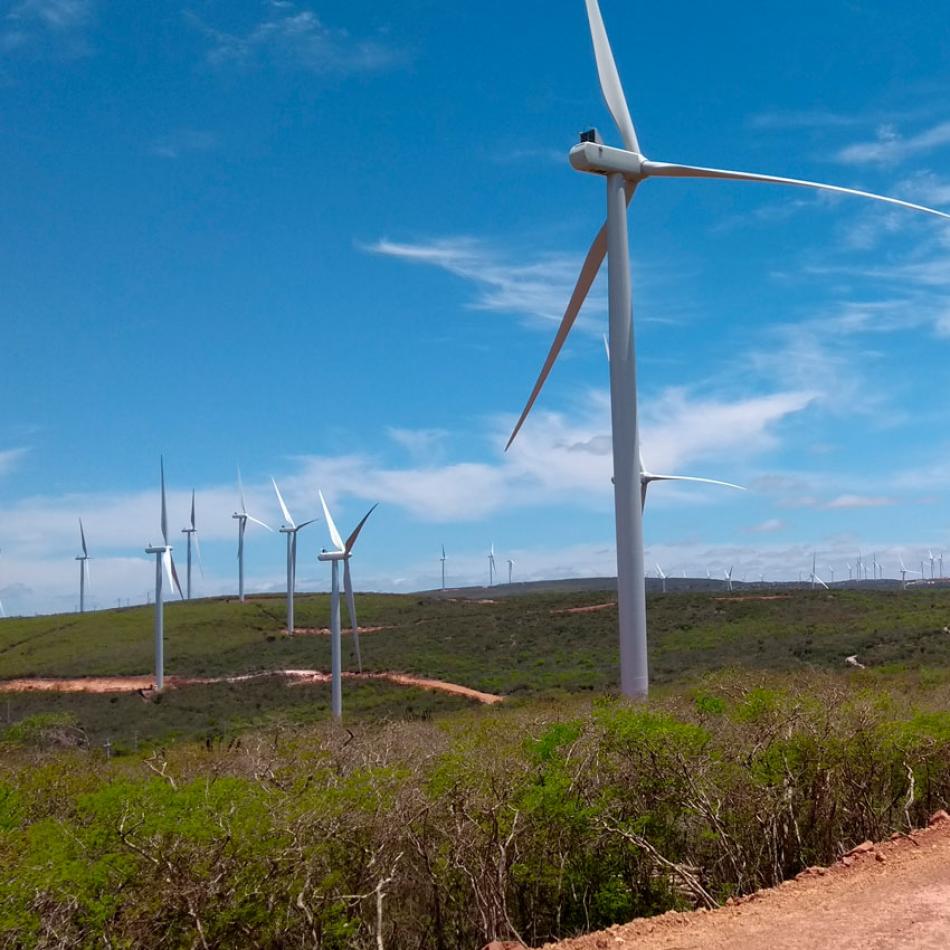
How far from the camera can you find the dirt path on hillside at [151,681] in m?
64.4

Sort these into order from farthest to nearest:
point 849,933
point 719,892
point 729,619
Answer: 1. point 729,619
2. point 719,892
3. point 849,933

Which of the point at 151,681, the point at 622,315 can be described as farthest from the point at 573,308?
the point at 151,681

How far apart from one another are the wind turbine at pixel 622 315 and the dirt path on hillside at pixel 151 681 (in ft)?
135

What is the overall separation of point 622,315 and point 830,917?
12.2 metres

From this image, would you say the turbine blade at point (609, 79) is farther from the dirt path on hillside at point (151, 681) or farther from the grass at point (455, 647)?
the dirt path on hillside at point (151, 681)

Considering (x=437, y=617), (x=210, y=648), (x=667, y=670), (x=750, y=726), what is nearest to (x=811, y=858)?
(x=750, y=726)

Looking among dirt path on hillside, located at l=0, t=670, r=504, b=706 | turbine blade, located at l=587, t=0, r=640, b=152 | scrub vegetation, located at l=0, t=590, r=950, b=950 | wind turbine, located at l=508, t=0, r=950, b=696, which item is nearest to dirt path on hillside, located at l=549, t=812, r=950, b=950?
scrub vegetation, located at l=0, t=590, r=950, b=950

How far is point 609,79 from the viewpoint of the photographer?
23.6m

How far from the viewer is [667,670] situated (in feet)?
170

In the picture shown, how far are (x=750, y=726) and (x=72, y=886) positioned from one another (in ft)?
33.9

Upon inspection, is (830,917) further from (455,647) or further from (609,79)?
(455,647)

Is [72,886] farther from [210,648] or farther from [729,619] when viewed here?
[210,648]

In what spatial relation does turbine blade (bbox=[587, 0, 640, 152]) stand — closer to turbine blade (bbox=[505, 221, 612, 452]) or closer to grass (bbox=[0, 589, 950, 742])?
turbine blade (bbox=[505, 221, 612, 452])

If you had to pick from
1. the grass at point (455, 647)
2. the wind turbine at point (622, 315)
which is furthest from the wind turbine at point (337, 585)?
the wind turbine at point (622, 315)
